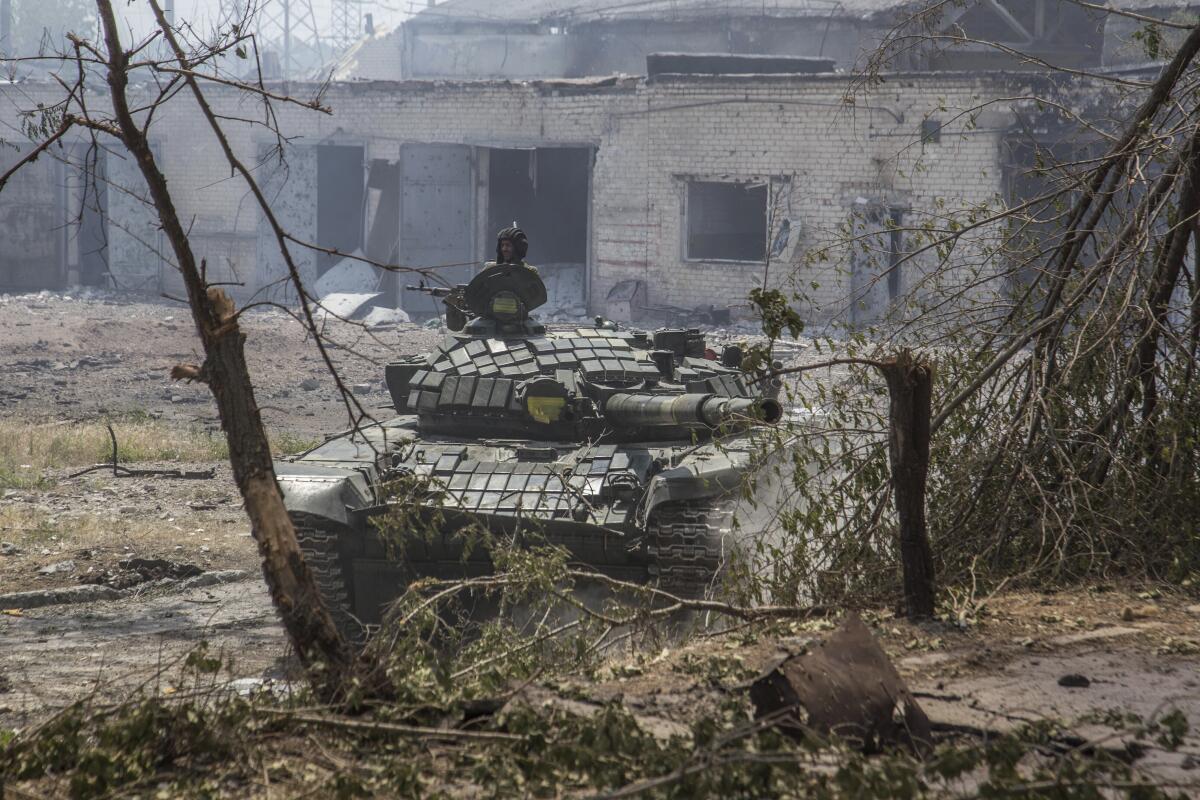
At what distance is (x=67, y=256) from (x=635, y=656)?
23.3m

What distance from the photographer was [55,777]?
362 centimetres

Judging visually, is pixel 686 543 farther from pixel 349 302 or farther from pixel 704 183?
pixel 349 302

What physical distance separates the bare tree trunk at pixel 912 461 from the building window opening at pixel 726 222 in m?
16.3

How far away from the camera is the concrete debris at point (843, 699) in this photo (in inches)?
153

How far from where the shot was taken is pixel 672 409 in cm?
775

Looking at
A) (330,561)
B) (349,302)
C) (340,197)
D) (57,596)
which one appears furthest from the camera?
(340,197)

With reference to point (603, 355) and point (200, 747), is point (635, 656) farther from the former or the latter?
point (603, 355)

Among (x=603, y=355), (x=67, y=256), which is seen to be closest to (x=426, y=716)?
(x=603, y=355)

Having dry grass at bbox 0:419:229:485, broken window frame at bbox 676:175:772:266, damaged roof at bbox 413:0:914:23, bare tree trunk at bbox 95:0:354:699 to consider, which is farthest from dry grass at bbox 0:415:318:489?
damaged roof at bbox 413:0:914:23

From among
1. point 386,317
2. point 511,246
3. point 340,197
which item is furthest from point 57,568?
point 340,197

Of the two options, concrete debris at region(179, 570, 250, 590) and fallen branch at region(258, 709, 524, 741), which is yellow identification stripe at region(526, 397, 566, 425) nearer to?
concrete debris at region(179, 570, 250, 590)

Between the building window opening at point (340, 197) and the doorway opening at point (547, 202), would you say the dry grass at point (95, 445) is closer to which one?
the doorway opening at point (547, 202)

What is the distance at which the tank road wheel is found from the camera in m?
7.39

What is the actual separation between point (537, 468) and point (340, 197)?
20872 mm
